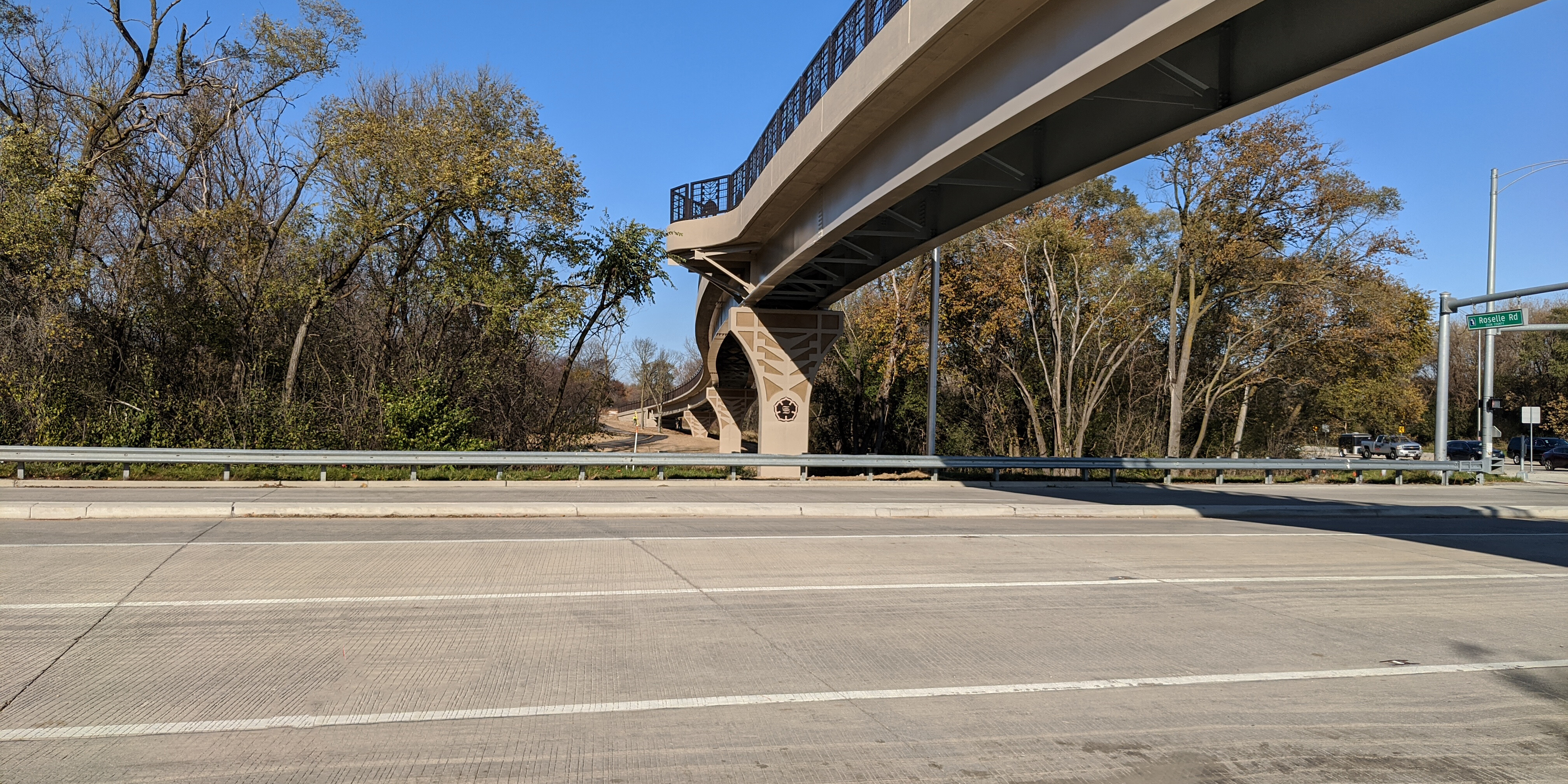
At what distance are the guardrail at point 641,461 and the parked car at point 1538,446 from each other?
2624cm

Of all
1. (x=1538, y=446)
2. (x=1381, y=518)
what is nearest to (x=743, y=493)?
(x=1381, y=518)

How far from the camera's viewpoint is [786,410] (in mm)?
31562

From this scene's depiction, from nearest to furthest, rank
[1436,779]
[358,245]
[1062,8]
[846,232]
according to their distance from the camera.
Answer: [1436,779]
[1062,8]
[846,232]
[358,245]

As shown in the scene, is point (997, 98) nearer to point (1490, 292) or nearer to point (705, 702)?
point (705, 702)

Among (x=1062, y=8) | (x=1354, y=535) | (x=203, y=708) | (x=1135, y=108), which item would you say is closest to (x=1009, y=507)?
(x=1354, y=535)

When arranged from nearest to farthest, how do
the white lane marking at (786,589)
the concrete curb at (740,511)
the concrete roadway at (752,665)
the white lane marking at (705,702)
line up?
1. the concrete roadway at (752,665)
2. the white lane marking at (705,702)
3. the white lane marking at (786,589)
4. the concrete curb at (740,511)

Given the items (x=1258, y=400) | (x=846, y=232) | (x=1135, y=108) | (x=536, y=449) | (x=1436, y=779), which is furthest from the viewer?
(x=1258, y=400)

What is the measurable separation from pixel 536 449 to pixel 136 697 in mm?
21140

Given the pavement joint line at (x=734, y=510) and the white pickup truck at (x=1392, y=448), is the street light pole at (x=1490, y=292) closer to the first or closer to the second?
the pavement joint line at (x=734, y=510)

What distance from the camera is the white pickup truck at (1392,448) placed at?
5697 centimetres

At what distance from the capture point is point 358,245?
23203 millimetres

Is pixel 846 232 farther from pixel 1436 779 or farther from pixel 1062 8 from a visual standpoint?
pixel 1436 779

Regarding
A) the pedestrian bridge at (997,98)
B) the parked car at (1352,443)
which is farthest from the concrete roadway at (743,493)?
the parked car at (1352,443)

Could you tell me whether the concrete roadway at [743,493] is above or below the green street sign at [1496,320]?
below
